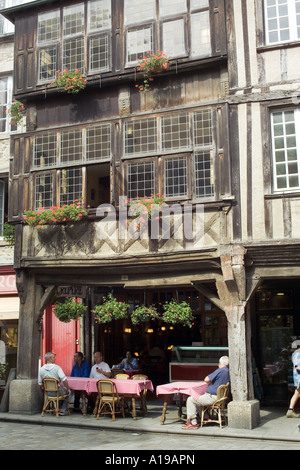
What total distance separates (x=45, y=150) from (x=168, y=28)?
397 centimetres

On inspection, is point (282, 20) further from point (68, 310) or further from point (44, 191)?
point (68, 310)

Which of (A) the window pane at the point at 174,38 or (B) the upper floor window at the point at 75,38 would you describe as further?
(B) the upper floor window at the point at 75,38

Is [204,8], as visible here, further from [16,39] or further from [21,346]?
[21,346]

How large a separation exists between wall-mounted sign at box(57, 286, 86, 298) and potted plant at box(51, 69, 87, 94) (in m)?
5.02

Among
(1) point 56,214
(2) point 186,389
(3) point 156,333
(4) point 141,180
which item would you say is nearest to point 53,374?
(2) point 186,389

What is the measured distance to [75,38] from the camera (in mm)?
13328

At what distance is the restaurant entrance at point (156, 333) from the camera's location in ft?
52.3

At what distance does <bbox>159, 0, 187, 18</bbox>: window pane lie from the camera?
12.4m

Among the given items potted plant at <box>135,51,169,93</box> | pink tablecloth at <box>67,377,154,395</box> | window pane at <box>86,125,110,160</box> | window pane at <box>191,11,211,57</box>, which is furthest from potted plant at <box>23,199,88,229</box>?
window pane at <box>191,11,211,57</box>

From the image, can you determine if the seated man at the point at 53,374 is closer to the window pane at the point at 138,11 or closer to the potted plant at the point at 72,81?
the potted plant at the point at 72,81

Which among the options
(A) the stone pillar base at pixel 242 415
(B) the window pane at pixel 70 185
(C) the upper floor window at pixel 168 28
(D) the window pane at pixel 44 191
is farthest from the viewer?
(D) the window pane at pixel 44 191

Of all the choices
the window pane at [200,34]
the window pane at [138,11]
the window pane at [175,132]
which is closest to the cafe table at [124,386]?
the window pane at [175,132]

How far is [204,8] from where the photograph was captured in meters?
12.2

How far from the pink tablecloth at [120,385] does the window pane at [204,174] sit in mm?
4101
